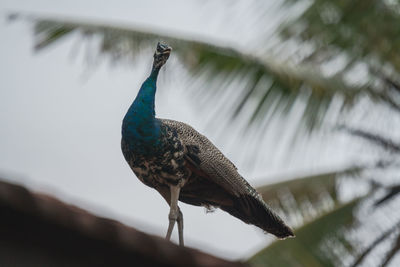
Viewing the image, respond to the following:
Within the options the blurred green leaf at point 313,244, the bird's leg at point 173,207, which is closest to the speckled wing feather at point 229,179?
the bird's leg at point 173,207

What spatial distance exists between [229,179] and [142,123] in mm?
643

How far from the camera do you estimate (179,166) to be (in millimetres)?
5996

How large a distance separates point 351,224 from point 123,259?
3924mm

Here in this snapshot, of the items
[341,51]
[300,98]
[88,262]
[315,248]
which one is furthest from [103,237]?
[341,51]

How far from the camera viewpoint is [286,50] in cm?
767

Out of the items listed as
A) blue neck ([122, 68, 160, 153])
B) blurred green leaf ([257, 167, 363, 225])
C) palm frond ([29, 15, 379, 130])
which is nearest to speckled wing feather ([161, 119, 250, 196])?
blue neck ([122, 68, 160, 153])

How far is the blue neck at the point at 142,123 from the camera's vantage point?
5816 millimetres

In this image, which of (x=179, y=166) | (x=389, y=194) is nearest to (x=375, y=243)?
(x=389, y=194)

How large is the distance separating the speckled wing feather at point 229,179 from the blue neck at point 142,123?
0.63 ft

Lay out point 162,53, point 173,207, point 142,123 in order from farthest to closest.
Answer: point 173,207 < point 162,53 < point 142,123

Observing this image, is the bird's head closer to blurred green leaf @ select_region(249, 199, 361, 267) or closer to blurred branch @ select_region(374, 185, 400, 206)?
blurred green leaf @ select_region(249, 199, 361, 267)

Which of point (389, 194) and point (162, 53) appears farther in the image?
point (389, 194)

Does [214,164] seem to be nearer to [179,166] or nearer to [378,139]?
[179,166]

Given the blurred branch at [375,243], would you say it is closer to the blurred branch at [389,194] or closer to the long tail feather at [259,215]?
the blurred branch at [389,194]
